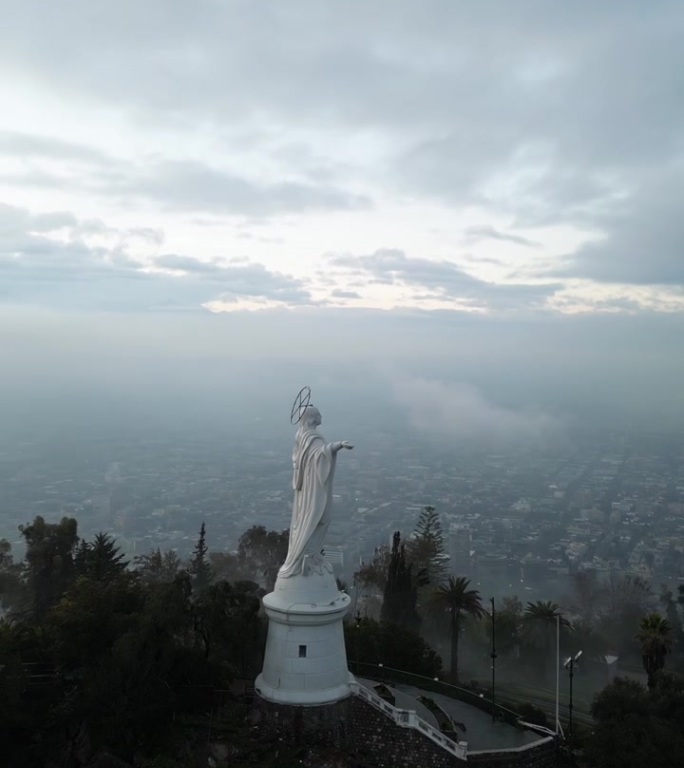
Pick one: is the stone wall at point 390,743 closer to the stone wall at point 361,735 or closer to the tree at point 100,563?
the stone wall at point 361,735

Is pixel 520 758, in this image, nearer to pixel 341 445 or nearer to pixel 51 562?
pixel 341 445

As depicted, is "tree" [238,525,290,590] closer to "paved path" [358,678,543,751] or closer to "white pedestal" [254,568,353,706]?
"paved path" [358,678,543,751]

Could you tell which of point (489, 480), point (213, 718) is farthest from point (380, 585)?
point (489, 480)

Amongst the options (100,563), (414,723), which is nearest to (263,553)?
(100,563)

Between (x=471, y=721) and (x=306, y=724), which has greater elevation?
(x=306, y=724)

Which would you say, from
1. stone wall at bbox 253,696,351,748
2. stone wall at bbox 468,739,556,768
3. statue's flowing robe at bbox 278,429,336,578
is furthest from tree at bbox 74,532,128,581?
stone wall at bbox 468,739,556,768

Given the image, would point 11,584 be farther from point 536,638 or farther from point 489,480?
point 489,480
